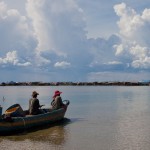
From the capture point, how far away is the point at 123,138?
19.3m

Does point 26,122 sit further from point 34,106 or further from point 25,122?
point 34,106

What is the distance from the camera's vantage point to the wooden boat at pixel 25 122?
1958 cm

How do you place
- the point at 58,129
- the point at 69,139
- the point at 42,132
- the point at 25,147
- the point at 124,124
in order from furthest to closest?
the point at 124,124 → the point at 58,129 → the point at 42,132 → the point at 69,139 → the point at 25,147

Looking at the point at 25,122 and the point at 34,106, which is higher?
the point at 34,106

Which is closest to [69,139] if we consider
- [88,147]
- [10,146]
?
[88,147]

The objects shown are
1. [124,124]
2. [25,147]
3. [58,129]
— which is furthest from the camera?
[124,124]

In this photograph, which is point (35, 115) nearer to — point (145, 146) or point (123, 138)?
point (123, 138)

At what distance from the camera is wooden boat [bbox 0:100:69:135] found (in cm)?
1958

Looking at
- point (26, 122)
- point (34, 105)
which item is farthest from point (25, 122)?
point (34, 105)

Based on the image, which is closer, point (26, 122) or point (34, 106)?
point (26, 122)

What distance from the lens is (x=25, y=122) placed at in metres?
20.7

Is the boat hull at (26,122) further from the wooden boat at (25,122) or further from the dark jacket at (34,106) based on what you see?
the dark jacket at (34,106)

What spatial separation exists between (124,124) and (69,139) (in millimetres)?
6707

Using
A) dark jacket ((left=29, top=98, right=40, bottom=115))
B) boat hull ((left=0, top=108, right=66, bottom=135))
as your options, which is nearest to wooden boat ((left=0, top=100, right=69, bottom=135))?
boat hull ((left=0, top=108, right=66, bottom=135))
